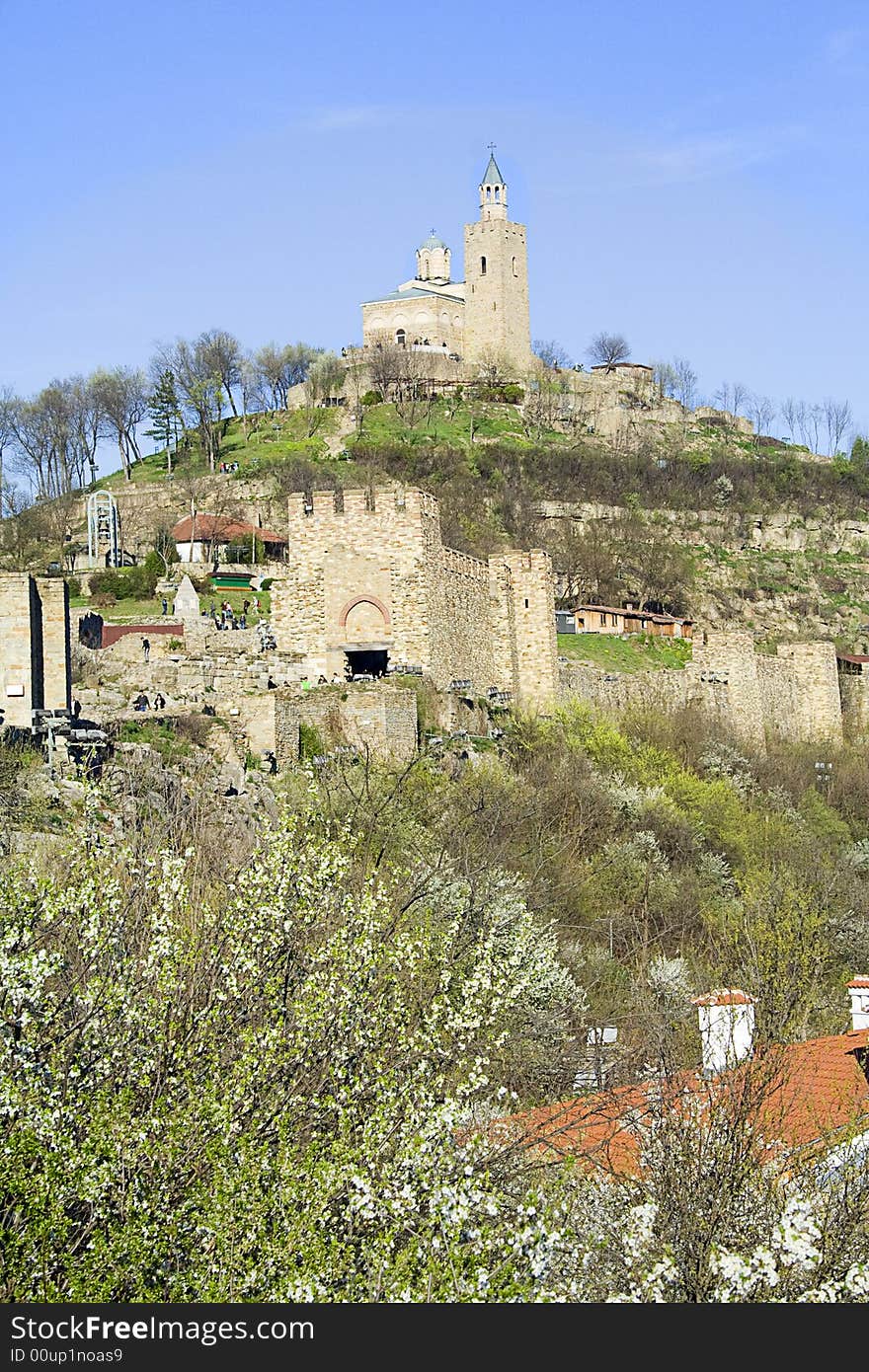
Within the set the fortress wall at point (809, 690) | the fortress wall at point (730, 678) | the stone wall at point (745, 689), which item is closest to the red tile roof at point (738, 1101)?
the stone wall at point (745, 689)

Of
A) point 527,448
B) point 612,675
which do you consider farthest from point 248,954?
point 527,448

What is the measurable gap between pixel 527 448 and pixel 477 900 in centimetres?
5852

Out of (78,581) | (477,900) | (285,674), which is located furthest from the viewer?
(78,581)

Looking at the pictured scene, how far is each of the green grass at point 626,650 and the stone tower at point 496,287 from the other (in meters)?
42.9

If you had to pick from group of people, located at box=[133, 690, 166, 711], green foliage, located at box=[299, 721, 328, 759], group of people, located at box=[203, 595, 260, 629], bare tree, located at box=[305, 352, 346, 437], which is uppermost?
bare tree, located at box=[305, 352, 346, 437]

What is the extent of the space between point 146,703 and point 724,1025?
14185mm

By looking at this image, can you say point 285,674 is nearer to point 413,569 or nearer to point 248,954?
point 413,569

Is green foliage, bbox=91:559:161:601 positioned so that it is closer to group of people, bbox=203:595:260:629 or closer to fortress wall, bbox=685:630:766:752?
group of people, bbox=203:595:260:629

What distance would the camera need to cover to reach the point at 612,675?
133ft

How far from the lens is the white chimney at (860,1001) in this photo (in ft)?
59.4

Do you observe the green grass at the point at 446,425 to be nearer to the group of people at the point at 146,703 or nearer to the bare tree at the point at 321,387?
the bare tree at the point at 321,387

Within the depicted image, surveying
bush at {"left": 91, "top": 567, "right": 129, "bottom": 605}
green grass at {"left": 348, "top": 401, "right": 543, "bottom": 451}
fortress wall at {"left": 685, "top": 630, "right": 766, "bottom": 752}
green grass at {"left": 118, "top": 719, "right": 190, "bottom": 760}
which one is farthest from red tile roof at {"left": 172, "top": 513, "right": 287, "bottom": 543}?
green grass at {"left": 118, "top": 719, "right": 190, "bottom": 760}

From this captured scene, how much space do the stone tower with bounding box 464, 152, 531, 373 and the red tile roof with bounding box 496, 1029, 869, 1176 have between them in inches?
3033

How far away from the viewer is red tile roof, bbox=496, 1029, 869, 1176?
12398mm
